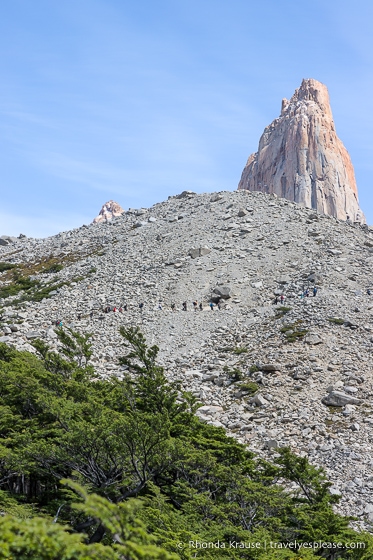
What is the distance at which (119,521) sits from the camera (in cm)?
608

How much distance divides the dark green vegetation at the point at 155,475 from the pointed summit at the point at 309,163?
98335 millimetres

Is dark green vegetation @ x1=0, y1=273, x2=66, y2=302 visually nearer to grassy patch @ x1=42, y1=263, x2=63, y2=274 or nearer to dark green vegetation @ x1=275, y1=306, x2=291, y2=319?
grassy patch @ x1=42, y1=263, x2=63, y2=274

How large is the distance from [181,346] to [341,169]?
97.8m

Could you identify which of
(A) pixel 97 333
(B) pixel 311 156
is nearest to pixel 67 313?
(A) pixel 97 333

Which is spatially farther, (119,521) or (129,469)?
(129,469)

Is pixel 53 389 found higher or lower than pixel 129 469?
higher

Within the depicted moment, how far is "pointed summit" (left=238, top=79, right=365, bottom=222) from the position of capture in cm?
11312

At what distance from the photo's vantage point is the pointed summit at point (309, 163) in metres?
113

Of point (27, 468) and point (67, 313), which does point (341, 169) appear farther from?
point (27, 468)

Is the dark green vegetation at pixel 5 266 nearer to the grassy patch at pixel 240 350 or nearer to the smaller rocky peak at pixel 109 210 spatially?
the grassy patch at pixel 240 350

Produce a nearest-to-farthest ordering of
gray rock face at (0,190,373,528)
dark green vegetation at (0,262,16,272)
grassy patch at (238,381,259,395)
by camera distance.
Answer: gray rock face at (0,190,373,528)
grassy patch at (238,381,259,395)
dark green vegetation at (0,262,16,272)

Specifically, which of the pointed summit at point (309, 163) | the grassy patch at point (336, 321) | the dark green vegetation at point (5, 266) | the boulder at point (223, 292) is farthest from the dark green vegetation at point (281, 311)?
the pointed summit at point (309, 163)

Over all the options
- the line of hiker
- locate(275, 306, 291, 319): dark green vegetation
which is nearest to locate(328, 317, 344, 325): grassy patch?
locate(275, 306, 291, 319): dark green vegetation

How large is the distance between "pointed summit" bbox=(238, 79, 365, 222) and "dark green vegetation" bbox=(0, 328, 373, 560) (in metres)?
98.3
